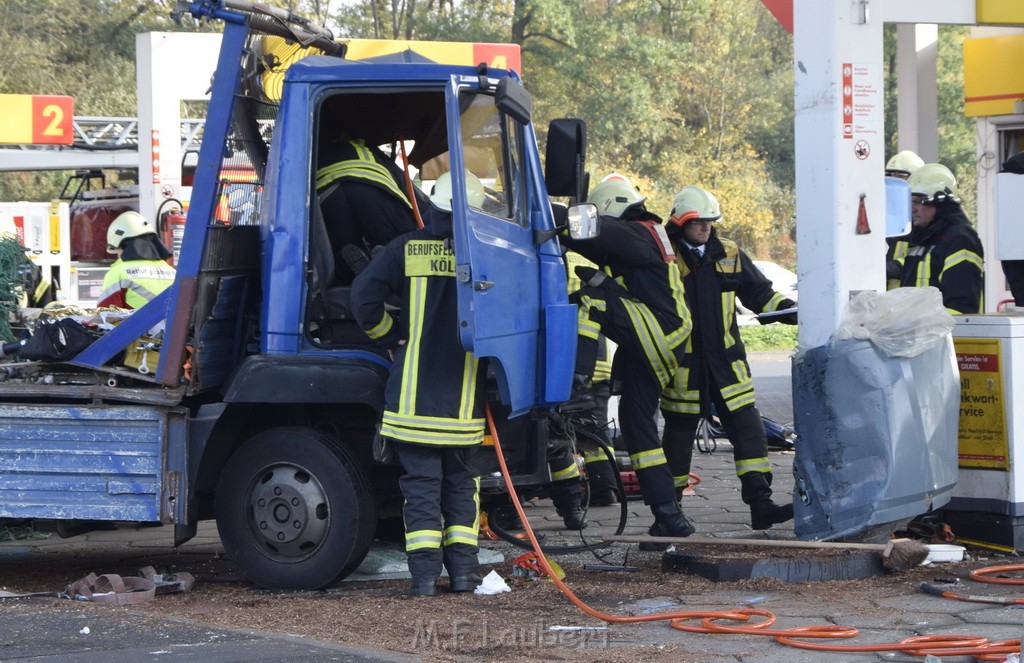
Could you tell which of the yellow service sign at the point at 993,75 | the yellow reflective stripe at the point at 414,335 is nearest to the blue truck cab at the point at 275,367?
the yellow reflective stripe at the point at 414,335

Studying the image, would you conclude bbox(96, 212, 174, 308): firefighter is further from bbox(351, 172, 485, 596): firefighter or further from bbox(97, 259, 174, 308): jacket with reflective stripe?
bbox(351, 172, 485, 596): firefighter

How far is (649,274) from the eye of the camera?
6.75 metres

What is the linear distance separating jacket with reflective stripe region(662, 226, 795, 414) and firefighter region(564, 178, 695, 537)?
0.19 meters

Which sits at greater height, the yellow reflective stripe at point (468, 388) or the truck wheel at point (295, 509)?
the yellow reflective stripe at point (468, 388)

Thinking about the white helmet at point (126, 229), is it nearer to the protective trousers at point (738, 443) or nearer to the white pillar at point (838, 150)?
the protective trousers at point (738, 443)

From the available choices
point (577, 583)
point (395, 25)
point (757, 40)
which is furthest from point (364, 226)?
point (757, 40)

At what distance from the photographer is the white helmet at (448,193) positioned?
5547 mm

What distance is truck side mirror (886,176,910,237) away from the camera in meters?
6.98

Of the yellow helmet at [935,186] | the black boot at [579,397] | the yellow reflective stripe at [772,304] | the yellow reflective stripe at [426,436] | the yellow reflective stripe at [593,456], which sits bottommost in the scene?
the yellow reflective stripe at [593,456]

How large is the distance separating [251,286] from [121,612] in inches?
65.4

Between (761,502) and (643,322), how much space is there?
1120mm

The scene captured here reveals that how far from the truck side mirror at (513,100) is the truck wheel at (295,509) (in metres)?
1.59

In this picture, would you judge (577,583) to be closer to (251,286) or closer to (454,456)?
(454,456)

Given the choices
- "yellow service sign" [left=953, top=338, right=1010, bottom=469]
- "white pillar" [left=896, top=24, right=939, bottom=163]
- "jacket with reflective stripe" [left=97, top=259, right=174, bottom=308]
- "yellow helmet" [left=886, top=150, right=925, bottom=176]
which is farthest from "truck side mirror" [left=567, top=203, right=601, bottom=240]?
"white pillar" [left=896, top=24, right=939, bottom=163]
